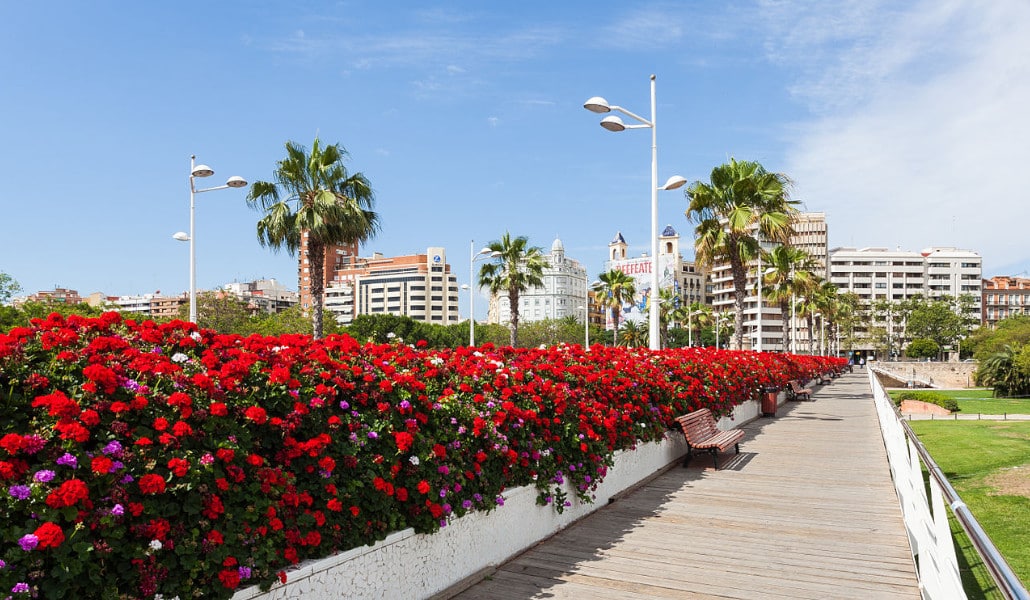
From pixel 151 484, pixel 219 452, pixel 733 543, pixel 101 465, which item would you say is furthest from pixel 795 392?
pixel 101 465

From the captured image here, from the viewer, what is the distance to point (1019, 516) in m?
11.3

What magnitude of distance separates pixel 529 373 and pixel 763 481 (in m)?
4.15

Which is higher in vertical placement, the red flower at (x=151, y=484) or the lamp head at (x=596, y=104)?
the lamp head at (x=596, y=104)

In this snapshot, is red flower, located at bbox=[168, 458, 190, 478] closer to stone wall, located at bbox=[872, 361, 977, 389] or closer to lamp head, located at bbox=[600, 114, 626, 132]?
lamp head, located at bbox=[600, 114, 626, 132]

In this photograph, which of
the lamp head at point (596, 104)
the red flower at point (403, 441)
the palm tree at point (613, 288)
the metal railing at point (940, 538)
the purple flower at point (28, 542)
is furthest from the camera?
the palm tree at point (613, 288)

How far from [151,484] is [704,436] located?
29.5 feet

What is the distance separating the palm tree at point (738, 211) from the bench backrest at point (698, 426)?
35.8 feet

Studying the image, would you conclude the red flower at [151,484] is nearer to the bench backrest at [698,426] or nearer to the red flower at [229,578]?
the red flower at [229,578]

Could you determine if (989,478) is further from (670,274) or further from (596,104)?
(670,274)

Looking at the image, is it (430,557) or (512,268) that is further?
(512,268)

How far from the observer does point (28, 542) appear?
2.64 metres

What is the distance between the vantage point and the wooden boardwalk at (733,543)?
5.23m

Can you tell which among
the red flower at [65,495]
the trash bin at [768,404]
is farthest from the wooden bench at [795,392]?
the red flower at [65,495]

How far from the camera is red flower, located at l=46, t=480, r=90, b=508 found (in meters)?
2.74
